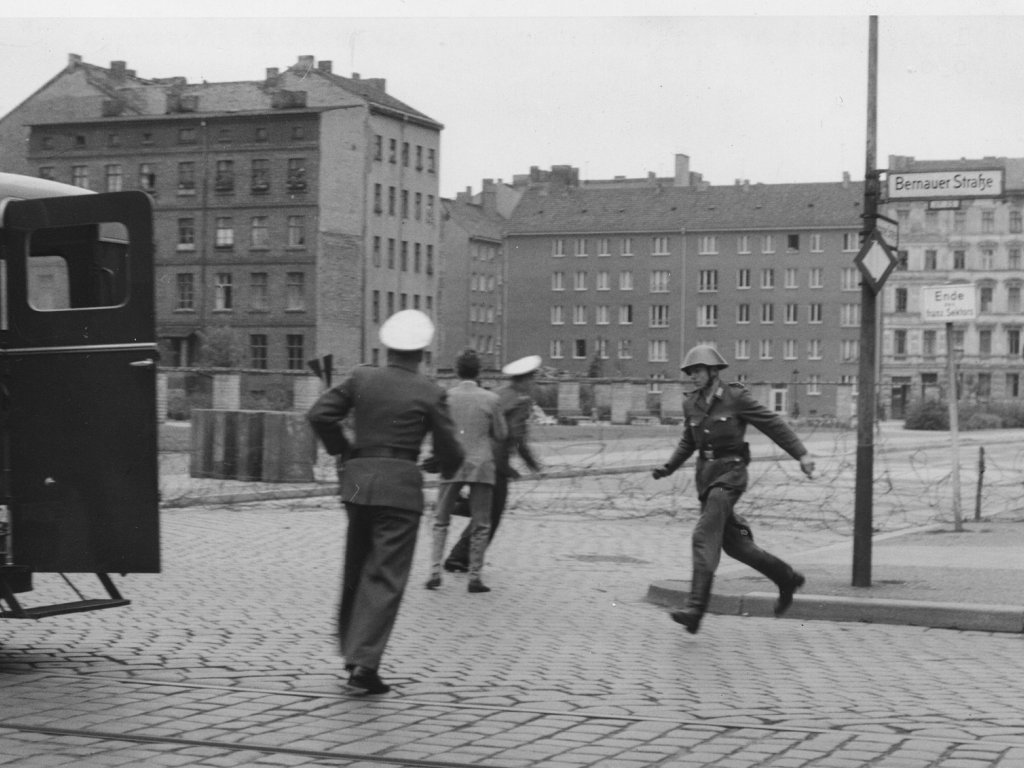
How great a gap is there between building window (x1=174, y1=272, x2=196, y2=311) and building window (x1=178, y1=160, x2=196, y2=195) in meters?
4.54

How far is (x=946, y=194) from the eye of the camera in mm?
12102

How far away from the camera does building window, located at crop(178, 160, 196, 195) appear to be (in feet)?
274

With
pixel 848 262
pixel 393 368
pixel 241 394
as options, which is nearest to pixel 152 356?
pixel 393 368

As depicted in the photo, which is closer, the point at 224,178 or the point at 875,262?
the point at 875,262

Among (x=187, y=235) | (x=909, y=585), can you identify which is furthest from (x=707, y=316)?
(x=909, y=585)

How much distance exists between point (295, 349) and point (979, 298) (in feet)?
169

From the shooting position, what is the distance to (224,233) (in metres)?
85.1

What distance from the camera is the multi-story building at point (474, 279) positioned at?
12662cm

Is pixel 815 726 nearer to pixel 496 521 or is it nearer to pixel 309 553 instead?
pixel 496 521

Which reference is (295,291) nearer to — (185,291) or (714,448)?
(185,291)

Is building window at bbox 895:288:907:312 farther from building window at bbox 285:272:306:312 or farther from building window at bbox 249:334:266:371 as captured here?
building window at bbox 249:334:266:371

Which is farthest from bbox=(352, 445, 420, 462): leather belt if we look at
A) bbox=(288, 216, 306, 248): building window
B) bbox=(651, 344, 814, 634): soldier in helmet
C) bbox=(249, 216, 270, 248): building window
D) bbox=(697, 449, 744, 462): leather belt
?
bbox=(249, 216, 270, 248): building window

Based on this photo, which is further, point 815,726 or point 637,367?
point 637,367

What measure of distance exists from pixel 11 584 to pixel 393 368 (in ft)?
8.13
